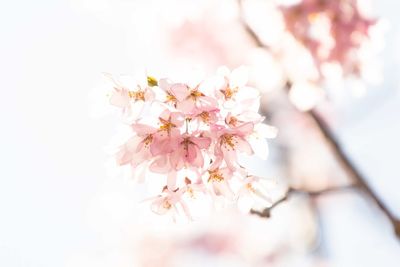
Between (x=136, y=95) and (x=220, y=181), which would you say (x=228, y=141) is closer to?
(x=220, y=181)

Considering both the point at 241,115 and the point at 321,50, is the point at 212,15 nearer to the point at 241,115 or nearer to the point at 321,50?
the point at 321,50

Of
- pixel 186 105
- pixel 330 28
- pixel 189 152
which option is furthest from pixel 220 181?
pixel 330 28

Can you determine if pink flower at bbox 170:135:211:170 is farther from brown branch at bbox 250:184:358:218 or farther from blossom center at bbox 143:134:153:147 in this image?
brown branch at bbox 250:184:358:218

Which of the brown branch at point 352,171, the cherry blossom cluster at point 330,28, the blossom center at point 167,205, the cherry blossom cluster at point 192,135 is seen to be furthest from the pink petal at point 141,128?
the cherry blossom cluster at point 330,28

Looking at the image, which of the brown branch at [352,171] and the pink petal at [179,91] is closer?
the pink petal at [179,91]

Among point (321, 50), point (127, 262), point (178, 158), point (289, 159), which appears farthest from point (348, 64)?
point (127, 262)

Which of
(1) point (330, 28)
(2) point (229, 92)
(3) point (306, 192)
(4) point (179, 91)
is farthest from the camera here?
(1) point (330, 28)

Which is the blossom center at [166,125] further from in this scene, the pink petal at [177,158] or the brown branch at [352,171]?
the brown branch at [352,171]
